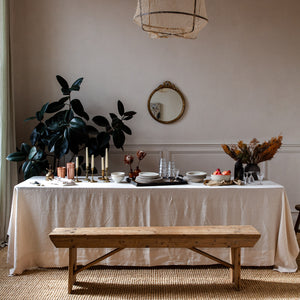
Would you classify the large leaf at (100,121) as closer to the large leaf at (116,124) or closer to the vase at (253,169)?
the large leaf at (116,124)

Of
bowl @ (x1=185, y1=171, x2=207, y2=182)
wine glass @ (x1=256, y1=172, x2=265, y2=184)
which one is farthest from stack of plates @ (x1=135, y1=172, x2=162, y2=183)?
wine glass @ (x1=256, y1=172, x2=265, y2=184)

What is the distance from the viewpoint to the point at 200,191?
3.44 metres

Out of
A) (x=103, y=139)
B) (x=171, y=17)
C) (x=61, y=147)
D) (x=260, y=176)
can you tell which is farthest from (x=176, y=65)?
(x=171, y=17)

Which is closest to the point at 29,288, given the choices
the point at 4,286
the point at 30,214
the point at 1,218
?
the point at 4,286

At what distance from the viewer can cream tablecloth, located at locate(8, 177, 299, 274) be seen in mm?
3432

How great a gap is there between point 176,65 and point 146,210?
6.94ft

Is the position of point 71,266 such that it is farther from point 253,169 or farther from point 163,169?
point 253,169

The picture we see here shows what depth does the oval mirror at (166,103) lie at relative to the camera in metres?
4.78

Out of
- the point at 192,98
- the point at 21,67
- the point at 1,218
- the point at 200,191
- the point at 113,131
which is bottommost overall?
the point at 1,218

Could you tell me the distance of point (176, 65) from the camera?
4.78 metres

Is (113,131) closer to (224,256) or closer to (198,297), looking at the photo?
(224,256)

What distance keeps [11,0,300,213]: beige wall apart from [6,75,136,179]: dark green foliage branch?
0.38m

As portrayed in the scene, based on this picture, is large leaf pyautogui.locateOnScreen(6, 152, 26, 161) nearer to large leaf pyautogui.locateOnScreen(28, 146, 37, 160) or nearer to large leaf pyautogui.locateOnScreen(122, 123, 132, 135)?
large leaf pyautogui.locateOnScreen(28, 146, 37, 160)

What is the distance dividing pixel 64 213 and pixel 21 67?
7.25 ft
